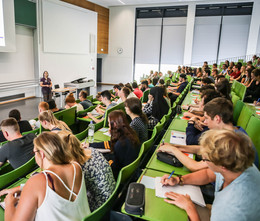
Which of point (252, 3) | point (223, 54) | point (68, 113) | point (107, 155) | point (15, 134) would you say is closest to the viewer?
point (107, 155)

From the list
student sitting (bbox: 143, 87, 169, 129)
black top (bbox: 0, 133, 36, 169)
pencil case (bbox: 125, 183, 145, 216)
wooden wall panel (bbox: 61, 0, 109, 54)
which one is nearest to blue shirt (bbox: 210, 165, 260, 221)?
pencil case (bbox: 125, 183, 145, 216)

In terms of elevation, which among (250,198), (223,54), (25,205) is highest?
(223,54)

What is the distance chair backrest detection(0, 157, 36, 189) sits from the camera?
2.05 meters

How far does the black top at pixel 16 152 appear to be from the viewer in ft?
8.36

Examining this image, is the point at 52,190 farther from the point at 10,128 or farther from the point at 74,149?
the point at 10,128

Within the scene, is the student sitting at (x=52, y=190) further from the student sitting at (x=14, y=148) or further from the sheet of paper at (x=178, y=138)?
the sheet of paper at (x=178, y=138)

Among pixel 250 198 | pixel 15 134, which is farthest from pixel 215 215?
pixel 15 134

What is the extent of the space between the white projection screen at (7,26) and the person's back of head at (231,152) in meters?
9.06

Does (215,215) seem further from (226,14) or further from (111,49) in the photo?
(111,49)

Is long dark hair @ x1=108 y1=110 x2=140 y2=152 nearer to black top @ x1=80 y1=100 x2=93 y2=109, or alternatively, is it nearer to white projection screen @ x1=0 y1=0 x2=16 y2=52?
black top @ x1=80 y1=100 x2=93 y2=109

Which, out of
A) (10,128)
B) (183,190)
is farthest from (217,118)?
(10,128)

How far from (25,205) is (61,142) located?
0.48m

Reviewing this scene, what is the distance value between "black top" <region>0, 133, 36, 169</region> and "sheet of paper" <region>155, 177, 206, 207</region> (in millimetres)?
1762

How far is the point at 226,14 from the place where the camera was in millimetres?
12781
